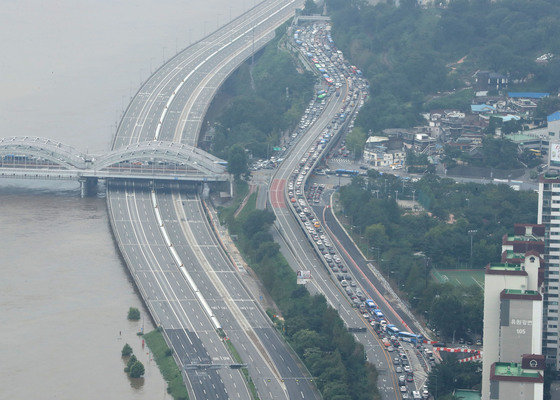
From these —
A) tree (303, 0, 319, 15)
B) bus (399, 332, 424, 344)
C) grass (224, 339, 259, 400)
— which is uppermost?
tree (303, 0, 319, 15)

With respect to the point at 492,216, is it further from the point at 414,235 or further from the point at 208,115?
the point at 208,115

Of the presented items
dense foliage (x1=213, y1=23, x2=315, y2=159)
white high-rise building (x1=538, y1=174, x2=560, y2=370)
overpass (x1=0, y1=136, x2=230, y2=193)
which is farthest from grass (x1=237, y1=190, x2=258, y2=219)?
white high-rise building (x1=538, y1=174, x2=560, y2=370)

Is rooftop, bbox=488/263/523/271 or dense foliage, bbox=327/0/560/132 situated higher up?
dense foliage, bbox=327/0/560/132

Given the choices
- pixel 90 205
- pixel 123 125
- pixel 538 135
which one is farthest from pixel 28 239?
pixel 538 135

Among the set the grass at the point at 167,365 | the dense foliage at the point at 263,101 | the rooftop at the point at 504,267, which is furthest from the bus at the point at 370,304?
the dense foliage at the point at 263,101

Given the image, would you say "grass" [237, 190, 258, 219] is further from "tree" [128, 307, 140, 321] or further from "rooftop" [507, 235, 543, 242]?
"rooftop" [507, 235, 543, 242]
